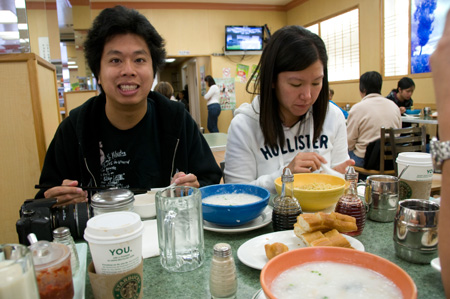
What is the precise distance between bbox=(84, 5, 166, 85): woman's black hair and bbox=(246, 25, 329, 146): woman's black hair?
1.89 ft

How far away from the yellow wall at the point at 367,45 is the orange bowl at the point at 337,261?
223 inches

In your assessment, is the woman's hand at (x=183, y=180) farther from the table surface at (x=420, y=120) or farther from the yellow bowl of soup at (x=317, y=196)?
the table surface at (x=420, y=120)

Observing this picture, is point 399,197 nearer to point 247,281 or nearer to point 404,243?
point 404,243

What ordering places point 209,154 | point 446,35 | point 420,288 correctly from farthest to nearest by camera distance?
point 209,154 → point 420,288 → point 446,35

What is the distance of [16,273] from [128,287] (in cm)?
24

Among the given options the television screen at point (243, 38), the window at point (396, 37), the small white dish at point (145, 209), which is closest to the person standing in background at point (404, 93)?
the window at point (396, 37)

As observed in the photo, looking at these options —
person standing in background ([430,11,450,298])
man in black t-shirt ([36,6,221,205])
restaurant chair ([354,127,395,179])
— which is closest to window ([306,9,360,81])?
restaurant chair ([354,127,395,179])

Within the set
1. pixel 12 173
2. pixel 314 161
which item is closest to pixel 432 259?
pixel 314 161

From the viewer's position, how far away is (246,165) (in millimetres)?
1691

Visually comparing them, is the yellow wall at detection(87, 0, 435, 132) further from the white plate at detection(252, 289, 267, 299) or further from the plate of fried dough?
the white plate at detection(252, 289, 267, 299)

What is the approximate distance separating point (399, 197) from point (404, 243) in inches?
15.2

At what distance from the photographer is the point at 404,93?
17.5 feet

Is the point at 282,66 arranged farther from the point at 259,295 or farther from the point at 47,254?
the point at 47,254

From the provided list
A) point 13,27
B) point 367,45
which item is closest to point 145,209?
point 13,27
